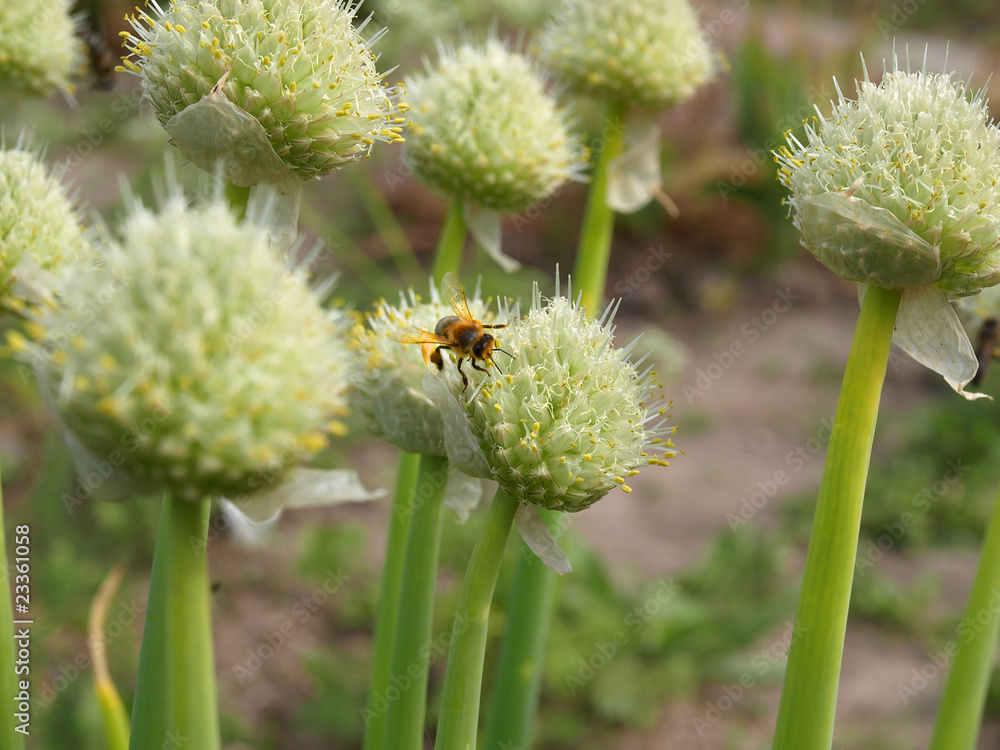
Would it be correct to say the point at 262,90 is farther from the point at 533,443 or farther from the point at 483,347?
the point at 533,443

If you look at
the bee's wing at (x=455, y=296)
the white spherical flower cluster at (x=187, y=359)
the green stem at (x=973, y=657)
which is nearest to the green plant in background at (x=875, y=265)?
the green stem at (x=973, y=657)

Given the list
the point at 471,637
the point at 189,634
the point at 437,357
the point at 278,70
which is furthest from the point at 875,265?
the point at 189,634

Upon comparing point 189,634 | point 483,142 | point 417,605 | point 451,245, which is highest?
point 483,142

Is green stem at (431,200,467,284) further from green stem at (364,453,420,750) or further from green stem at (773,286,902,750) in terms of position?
green stem at (773,286,902,750)

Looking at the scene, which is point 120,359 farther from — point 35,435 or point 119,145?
point 119,145

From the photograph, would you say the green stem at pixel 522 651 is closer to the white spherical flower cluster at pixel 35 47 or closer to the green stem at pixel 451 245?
the green stem at pixel 451 245

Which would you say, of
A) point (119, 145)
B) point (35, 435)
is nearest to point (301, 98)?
point (35, 435)

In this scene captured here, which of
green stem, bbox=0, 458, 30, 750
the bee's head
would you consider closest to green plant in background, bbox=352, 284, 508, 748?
the bee's head
